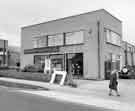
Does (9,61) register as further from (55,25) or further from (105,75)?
(105,75)

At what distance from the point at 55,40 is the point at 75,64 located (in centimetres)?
440

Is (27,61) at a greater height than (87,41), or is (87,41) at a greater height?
(87,41)

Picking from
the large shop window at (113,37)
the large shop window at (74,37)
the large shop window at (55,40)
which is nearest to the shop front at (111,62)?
the large shop window at (113,37)

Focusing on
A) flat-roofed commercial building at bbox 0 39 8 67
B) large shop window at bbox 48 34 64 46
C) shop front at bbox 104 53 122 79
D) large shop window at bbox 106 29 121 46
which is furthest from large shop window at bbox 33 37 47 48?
flat-roofed commercial building at bbox 0 39 8 67

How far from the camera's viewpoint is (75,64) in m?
18.1

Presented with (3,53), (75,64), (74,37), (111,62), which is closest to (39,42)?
(74,37)

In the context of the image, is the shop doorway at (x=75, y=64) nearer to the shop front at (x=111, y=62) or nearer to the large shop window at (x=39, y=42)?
the shop front at (x=111, y=62)

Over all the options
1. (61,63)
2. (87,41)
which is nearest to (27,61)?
(61,63)

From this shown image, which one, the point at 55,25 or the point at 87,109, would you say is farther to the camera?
the point at 55,25

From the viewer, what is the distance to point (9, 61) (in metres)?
40.0

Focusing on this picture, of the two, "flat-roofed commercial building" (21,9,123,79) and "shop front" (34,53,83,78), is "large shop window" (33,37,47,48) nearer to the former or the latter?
"flat-roofed commercial building" (21,9,123,79)

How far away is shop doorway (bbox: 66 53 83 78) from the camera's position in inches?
695

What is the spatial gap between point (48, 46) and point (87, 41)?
599cm

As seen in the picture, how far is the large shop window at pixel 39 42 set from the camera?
21.2 metres
